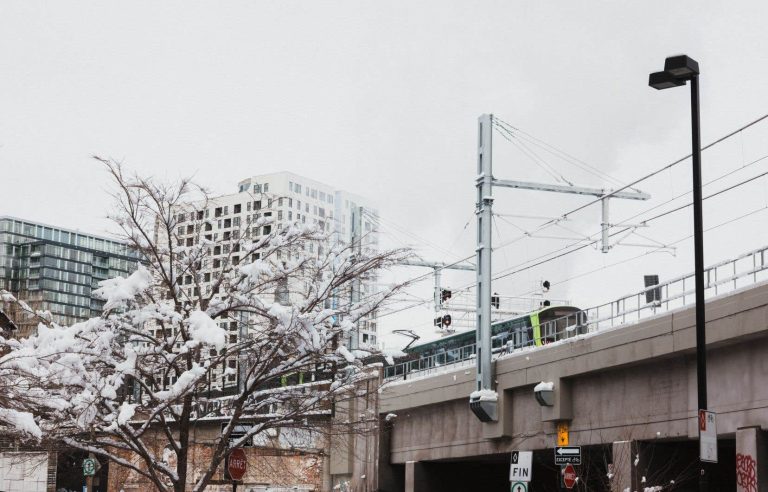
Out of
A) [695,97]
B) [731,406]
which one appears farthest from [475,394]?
[695,97]

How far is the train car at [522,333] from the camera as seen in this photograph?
34.3 metres

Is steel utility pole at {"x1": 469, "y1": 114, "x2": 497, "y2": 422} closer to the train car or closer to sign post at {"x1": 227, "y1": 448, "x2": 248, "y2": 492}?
the train car

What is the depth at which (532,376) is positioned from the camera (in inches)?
1383

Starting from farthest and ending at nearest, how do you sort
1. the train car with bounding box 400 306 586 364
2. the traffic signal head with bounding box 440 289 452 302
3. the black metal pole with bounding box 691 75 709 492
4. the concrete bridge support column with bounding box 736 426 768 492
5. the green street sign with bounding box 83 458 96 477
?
the traffic signal head with bounding box 440 289 452 302, the train car with bounding box 400 306 586 364, the green street sign with bounding box 83 458 96 477, the concrete bridge support column with bounding box 736 426 768 492, the black metal pole with bounding box 691 75 709 492

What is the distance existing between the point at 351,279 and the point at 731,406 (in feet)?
29.8

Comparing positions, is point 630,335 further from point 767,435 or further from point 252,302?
point 252,302

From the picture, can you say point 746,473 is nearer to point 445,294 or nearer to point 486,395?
point 486,395

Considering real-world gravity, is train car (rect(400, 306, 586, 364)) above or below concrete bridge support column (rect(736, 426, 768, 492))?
above

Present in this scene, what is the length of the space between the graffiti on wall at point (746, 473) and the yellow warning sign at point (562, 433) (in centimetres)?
907

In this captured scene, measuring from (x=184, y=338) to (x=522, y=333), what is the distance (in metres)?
19.8

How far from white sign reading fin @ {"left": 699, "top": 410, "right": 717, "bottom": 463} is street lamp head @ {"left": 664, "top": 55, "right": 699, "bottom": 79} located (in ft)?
17.3

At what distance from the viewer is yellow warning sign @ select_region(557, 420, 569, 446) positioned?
111 feet

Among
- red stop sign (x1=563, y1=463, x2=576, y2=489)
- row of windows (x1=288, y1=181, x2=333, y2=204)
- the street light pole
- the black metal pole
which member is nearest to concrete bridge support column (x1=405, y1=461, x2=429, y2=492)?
red stop sign (x1=563, y1=463, x2=576, y2=489)

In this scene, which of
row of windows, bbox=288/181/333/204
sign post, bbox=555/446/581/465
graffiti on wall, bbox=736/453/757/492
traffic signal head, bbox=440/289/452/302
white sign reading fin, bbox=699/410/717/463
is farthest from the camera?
row of windows, bbox=288/181/333/204
